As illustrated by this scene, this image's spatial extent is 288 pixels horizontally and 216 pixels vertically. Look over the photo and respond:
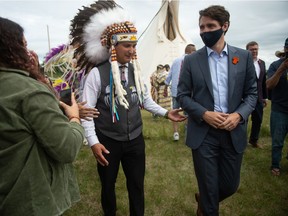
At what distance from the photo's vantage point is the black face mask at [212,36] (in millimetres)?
2492

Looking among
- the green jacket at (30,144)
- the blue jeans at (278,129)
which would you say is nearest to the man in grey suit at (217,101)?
the green jacket at (30,144)

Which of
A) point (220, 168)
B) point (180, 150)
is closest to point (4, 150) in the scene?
point (220, 168)

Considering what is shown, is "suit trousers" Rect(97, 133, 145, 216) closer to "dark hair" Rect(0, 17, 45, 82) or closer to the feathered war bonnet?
the feathered war bonnet

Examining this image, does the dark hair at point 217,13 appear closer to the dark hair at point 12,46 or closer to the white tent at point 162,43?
the dark hair at point 12,46

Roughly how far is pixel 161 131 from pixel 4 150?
5.63 metres

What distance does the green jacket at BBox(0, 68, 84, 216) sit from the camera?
1251 mm

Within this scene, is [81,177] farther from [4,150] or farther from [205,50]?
[4,150]

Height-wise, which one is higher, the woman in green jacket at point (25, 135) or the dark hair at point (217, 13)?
the dark hair at point (217, 13)

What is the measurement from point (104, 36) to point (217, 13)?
41.1 inches

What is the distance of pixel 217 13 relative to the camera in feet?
A: 8.00

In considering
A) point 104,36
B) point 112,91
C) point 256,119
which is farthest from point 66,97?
point 256,119

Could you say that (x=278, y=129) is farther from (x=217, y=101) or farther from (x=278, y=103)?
(x=217, y=101)

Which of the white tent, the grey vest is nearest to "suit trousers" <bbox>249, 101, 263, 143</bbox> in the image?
the grey vest

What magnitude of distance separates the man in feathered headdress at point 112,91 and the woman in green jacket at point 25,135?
0.97 m
